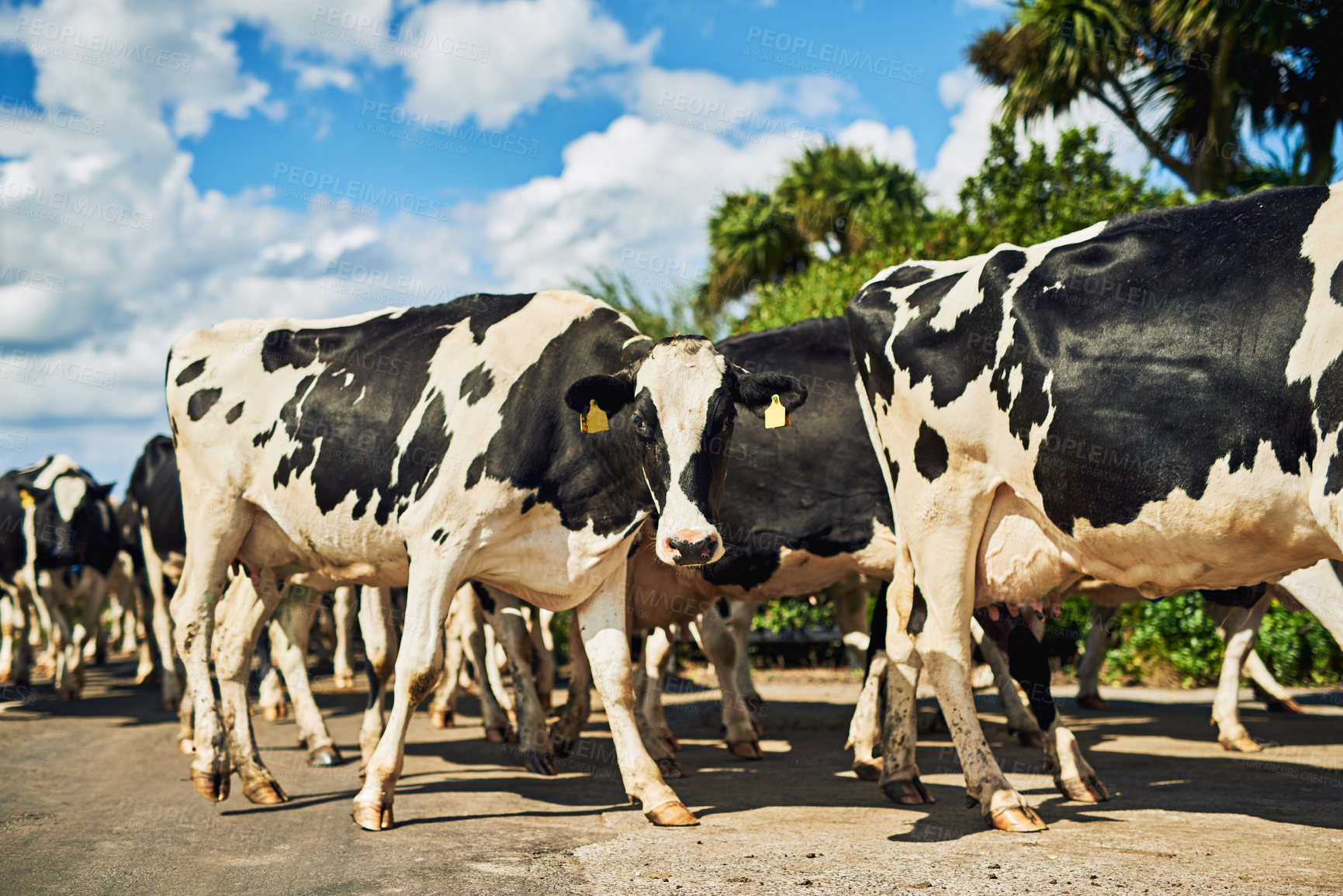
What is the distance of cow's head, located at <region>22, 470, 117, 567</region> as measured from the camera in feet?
43.3

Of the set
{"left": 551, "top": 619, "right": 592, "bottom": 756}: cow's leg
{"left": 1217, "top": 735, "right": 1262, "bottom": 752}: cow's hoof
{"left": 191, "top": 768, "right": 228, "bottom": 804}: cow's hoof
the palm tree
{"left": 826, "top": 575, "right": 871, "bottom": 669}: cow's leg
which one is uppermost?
the palm tree

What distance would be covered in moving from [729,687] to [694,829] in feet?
10.0

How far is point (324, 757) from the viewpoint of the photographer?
26.1ft

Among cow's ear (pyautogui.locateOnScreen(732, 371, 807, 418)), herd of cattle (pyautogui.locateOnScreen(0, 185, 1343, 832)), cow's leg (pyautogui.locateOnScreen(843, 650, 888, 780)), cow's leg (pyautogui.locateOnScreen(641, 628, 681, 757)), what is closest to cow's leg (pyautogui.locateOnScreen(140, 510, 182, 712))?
herd of cattle (pyautogui.locateOnScreen(0, 185, 1343, 832))

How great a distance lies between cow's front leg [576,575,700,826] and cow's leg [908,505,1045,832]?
1418mm

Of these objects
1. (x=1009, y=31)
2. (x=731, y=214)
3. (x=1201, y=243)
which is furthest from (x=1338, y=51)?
(x=1201, y=243)

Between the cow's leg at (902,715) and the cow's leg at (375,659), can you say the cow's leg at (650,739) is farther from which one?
the cow's leg at (375,659)

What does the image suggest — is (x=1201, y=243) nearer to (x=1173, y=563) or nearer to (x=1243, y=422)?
(x=1243, y=422)

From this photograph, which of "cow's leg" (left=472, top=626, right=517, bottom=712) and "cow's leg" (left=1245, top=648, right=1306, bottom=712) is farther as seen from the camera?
"cow's leg" (left=1245, top=648, right=1306, bottom=712)

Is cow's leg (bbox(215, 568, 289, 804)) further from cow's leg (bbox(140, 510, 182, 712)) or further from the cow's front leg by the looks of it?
cow's leg (bbox(140, 510, 182, 712))

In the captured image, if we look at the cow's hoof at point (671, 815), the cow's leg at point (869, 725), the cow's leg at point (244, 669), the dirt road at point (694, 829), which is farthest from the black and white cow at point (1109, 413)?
the cow's leg at point (244, 669)

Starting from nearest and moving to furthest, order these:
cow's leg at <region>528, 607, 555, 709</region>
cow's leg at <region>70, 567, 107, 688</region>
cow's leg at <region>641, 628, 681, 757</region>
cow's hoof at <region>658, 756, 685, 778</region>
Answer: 1. cow's hoof at <region>658, 756, 685, 778</region>
2. cow's leg at <region>641, 628, 681, 757</region>
3. cow's leg at <region>528, 607, 555, 709</region>
4. cow's leg at <region>70, 567, 107, 688</region>

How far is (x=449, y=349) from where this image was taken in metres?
6.64

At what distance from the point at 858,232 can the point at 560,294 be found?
16.8 meters
